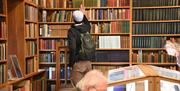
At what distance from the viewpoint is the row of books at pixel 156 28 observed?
545 cm

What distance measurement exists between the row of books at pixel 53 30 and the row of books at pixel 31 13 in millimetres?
446

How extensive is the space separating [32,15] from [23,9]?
0.56 metres

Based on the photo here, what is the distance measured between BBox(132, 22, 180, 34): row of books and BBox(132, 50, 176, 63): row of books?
1.32ft

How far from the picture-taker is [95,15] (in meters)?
5.63

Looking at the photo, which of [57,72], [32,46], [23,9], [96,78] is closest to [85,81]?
[96,78]

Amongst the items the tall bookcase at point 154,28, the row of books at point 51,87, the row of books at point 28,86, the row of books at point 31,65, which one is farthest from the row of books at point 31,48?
the tall bookcase at point 154,28

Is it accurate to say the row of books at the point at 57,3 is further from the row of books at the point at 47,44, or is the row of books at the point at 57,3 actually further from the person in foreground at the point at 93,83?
the person in foreground at the point at 93,83

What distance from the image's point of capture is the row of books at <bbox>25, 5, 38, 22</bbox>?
15.5ft

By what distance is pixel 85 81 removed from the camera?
1654mm

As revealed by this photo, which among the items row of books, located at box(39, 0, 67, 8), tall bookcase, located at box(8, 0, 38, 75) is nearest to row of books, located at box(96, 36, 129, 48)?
row of books, located at box(39, 0, 67, 8)

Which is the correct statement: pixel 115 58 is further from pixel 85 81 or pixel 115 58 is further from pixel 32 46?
pixel 85 81

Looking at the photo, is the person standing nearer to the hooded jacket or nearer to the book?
the hooded jacket

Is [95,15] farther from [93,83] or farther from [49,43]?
[93,83]

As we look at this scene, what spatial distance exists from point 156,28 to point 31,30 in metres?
2.38
